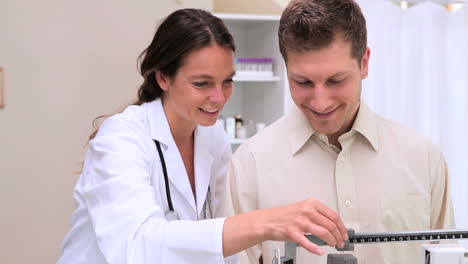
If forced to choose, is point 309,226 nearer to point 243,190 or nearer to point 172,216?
point 243,190

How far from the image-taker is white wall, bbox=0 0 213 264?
2.95 meters

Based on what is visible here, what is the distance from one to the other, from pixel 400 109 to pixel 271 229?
241 centimetres

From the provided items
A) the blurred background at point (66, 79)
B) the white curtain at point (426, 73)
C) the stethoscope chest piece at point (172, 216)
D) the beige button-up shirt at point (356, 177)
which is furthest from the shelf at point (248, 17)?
the beige button-up shirt at point (356, 177)

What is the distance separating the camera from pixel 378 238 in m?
1.08

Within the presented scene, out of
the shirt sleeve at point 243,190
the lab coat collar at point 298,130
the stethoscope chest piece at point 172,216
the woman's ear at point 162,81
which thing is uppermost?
the woman's ear at point 162,81

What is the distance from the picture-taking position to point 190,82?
1.67m

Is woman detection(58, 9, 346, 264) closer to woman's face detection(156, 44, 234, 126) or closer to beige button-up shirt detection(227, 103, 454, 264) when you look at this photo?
woman's face detection(156, 44, 234, 126)

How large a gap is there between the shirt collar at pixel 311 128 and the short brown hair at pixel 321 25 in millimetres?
163

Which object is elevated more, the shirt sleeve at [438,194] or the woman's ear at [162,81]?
the woman's ear at [162,81]

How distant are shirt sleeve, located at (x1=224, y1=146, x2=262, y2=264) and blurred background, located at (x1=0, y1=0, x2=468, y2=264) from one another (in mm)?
1661

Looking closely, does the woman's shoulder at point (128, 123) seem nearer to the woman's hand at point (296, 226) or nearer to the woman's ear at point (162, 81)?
the woman's ear at point (162, 81)

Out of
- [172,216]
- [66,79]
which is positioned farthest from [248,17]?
[172,216]

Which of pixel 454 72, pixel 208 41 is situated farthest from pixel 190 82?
pixel 454 72

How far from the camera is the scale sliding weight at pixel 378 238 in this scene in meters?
1.07
